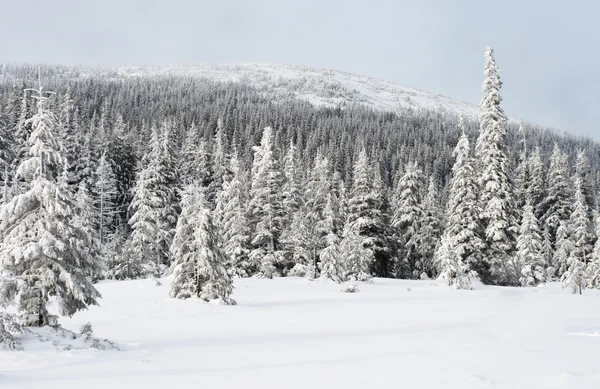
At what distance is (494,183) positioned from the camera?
106ft

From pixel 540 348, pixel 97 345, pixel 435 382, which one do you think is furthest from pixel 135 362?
pixel 540 348

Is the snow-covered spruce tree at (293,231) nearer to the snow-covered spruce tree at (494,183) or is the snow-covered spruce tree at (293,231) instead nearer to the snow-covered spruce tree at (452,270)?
the snow-covered spruce tree at (452,270)

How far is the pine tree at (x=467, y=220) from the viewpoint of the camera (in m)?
31.6

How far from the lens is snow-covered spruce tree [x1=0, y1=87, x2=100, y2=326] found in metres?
11.1

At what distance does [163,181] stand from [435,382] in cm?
4649

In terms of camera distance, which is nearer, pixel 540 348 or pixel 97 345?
pixel 97 345

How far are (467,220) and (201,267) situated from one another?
19.4 meters

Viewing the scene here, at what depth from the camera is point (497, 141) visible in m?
33.1

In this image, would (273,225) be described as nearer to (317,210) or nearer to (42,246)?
(317,210)

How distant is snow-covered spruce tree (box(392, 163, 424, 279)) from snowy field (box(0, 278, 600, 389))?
2370 cm

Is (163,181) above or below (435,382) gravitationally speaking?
above

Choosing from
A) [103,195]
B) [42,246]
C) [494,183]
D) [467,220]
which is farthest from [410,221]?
[42,246]

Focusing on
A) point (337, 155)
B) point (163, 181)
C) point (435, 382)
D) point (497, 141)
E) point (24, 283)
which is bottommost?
point (435, 382)

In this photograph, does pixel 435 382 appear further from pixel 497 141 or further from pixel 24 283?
pixel 497 141
